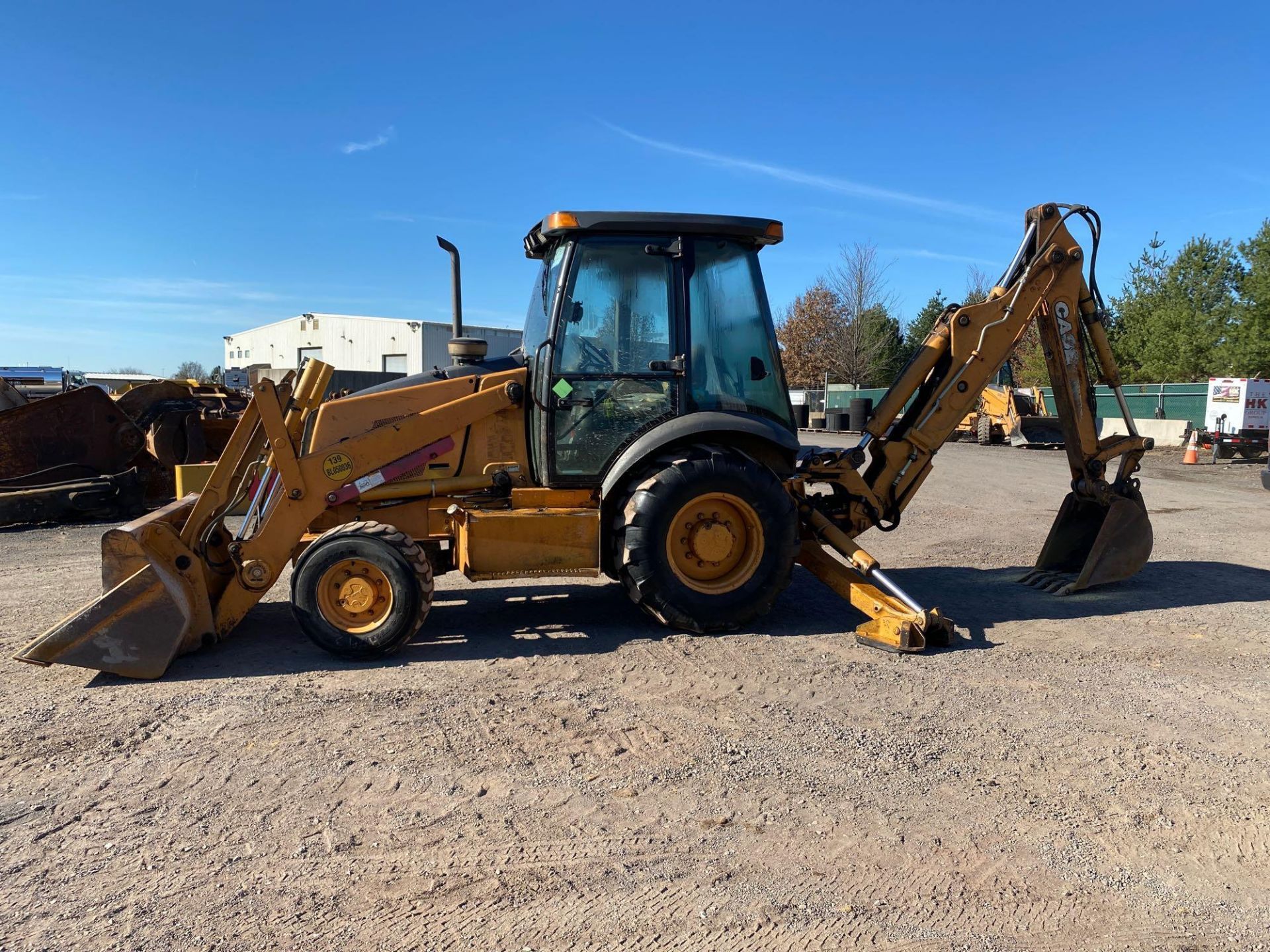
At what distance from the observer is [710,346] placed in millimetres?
5824

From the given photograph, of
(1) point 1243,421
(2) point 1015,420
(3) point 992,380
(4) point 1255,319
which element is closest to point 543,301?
(3) point 992,380

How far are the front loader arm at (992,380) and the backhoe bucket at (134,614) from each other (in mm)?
3905

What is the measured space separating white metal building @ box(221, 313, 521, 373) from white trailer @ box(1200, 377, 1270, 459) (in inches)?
926

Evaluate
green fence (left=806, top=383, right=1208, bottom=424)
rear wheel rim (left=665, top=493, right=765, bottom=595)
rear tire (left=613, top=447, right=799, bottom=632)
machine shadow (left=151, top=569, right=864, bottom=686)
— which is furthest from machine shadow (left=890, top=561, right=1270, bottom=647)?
green fence (left=806, top=383, right=1208, bottom=424)

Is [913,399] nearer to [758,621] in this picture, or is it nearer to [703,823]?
[758,621]

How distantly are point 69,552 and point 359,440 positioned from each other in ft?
17.5

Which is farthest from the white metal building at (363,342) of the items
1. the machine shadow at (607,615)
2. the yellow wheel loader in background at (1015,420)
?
the machine shadow at (607,615)

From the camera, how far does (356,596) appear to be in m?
5.15

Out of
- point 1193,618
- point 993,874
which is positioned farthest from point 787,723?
point 1193,618

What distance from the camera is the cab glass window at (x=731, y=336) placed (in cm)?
578

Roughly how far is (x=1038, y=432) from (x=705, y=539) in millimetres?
22781

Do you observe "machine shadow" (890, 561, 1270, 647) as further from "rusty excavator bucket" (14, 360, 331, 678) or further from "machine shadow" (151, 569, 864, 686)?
"rusty excavator bucket" (14, 360, 331, 678)

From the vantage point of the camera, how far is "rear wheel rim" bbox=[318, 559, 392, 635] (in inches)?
201

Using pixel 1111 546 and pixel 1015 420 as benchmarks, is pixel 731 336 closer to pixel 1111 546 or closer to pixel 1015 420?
pixel 1111 546
